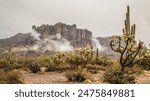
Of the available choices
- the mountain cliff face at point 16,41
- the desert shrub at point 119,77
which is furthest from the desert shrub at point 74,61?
the mountain cliff face at point 16,41

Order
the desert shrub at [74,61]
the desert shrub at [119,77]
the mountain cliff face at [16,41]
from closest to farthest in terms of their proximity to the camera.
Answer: the desert shrub at [119,77] → the desert shrub at [74,61] → the mountain cliff face at [16,41]

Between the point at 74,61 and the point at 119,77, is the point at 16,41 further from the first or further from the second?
the point at 119,77

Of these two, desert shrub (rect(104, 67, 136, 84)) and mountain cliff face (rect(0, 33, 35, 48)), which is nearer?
desert shrub (rect(104, 67, 136, 84))

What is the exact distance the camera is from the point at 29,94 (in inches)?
348

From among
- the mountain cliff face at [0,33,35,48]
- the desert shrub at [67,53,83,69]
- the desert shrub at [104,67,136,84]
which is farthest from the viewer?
the mountain cliff face at [0,33,35,48]

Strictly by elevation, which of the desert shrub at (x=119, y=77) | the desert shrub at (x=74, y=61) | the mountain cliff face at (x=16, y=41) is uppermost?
the mountain cliff face at (x=16, y=41)

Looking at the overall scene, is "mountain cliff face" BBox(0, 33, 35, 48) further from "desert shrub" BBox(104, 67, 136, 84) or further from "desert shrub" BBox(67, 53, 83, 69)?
"desert shrub" BBox(104, 67, 136, 84)

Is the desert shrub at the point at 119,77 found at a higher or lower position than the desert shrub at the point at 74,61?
lower

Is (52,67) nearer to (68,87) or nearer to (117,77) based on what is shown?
(117,77)

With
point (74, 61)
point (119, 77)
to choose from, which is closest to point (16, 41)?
point (74, 61)

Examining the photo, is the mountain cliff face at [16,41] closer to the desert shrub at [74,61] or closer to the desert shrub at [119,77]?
the desert shrub at [74,61]

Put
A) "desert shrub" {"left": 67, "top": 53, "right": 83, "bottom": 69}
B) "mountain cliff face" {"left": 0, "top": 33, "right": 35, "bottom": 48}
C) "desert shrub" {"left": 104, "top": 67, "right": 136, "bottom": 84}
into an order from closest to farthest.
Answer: "desert shrub" {"left": 104, "top": 67, "right": 136, "bottom": 84} < "desert shrub" {"left": 67, "top": 53, "right": 83, "bottom": 69} < "mountain cliff face" {"left": 0, "top": 33, "right": 35, "bottom": 48}

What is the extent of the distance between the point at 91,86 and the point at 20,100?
1855mm

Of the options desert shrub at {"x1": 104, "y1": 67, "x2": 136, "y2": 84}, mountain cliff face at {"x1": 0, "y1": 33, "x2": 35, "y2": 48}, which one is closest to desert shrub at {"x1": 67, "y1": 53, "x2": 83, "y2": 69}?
desert shrub at {"x1": 104, "y1": 67, "x2": 136, "y2": 84}
